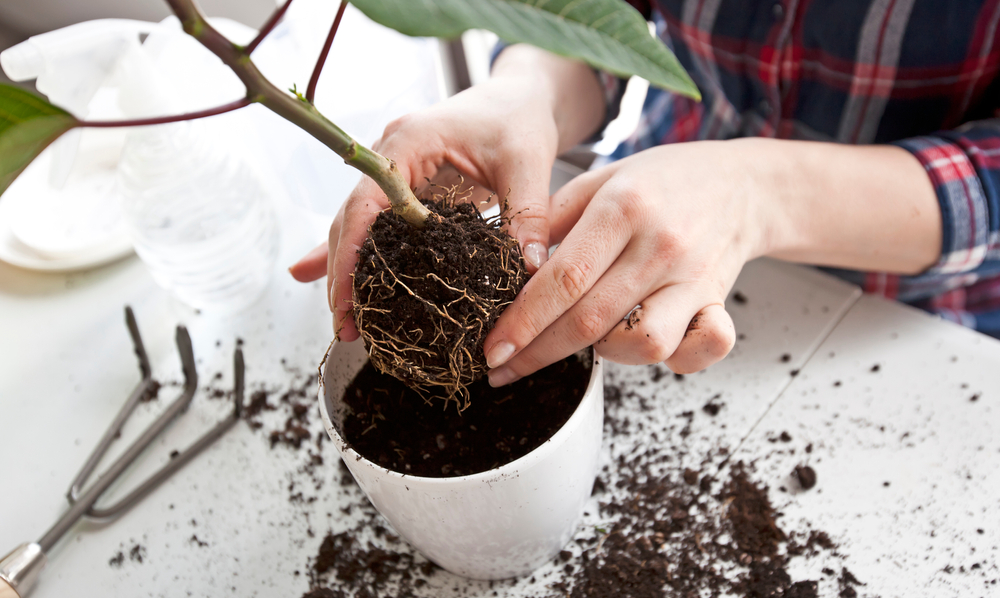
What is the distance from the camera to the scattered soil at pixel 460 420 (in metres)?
0.57

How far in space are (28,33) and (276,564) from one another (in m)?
1.52

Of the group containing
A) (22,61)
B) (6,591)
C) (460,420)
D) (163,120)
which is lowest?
(6,591)

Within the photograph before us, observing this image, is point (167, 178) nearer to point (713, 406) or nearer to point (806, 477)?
point (713, 406)

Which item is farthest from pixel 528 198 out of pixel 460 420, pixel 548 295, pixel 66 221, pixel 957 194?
pixel 66 221

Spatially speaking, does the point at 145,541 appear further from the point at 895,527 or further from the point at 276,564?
the point at 895,527

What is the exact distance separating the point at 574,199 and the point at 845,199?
317 millimetres

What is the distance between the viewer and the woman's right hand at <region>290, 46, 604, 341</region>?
605 millimetres

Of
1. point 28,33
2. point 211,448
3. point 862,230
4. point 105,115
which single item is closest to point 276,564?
point 211,448

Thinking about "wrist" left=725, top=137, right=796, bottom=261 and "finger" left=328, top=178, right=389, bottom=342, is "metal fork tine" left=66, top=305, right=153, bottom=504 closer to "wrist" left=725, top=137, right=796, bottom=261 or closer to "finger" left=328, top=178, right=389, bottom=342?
"finger" left=328, top=178, right=389, bottom=342

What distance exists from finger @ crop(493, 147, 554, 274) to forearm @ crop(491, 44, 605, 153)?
16cm

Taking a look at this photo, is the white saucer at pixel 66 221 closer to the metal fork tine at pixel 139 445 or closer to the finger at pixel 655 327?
the metal fork tine at pixel 139 445

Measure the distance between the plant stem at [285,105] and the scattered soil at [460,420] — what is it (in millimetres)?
225

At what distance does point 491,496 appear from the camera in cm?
50

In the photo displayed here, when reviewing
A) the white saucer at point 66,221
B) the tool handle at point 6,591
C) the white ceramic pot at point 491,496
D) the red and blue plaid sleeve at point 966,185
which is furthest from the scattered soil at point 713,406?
the white saucer at point 66,221
